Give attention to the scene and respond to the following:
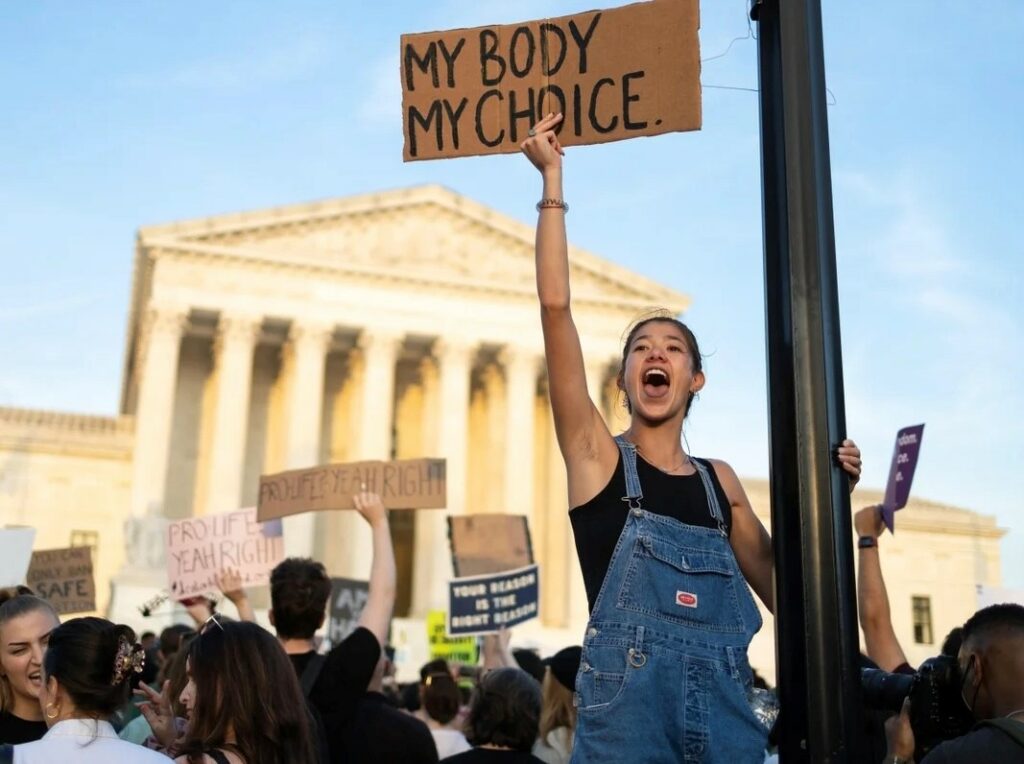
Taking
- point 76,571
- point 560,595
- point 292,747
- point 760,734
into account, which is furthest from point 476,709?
point 560,595

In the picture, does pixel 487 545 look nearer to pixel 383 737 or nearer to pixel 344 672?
pixel 383 737

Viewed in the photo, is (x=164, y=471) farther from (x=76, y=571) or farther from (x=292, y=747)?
(x=292, y=747)

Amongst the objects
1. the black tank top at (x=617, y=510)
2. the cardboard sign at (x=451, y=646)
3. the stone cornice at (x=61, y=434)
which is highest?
the stone cornice at (x=61, y=434)

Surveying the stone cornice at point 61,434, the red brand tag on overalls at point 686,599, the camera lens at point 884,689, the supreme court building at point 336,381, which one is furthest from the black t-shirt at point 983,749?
the stone cornice at point 61,434

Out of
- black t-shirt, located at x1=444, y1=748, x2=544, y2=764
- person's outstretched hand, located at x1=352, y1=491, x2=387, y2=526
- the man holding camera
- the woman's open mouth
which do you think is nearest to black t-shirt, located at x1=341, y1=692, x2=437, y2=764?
black t-shirt, located at x1=444, y1=748, x2=544, y2=764

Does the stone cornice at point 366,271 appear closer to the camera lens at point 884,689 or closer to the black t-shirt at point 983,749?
the black t-shirt at point 983,749

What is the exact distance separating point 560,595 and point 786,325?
149 feet

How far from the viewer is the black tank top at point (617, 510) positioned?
3264mm

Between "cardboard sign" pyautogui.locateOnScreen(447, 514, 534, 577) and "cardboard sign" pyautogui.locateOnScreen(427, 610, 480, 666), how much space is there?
2.52m

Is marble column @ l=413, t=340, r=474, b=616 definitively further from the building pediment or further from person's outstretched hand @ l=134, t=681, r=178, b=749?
person's outstretched hand @ l=134, t=681, r=178, b=749

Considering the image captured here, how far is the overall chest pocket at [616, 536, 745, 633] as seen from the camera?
316 centimetres

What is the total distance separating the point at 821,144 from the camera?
9.57ft

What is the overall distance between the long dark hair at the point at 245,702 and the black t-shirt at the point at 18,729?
5.55 feet

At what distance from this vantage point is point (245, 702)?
3.86 m
